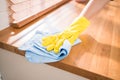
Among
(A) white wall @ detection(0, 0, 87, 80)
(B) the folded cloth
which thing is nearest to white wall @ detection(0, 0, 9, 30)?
(A) white wall @ detection(0, 0, 87, 80)

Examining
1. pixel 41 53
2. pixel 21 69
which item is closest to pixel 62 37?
pixel 41 53

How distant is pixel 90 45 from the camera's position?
3.06 feet

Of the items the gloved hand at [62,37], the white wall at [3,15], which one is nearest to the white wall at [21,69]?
the white wall at [3,15]

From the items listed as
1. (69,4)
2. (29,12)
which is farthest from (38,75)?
(69,4)

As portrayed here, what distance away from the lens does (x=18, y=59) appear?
0.90 m

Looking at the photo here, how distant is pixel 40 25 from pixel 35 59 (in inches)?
15.1

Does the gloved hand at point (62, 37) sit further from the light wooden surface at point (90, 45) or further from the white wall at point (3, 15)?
the white wall at point (3, 15)

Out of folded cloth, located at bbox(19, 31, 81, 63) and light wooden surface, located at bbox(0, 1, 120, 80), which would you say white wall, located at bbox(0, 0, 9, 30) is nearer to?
light wooden surface, located at bbox(0, 1, 120, 80)

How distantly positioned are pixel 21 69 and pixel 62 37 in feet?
1.06

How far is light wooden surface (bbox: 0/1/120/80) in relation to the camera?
2.45ft

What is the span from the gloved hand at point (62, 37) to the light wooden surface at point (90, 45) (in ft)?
0.24

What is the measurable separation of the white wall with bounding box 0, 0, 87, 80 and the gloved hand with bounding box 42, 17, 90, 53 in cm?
12

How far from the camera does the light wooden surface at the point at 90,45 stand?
2.45ft

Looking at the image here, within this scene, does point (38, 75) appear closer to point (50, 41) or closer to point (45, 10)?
point (50, 41)
